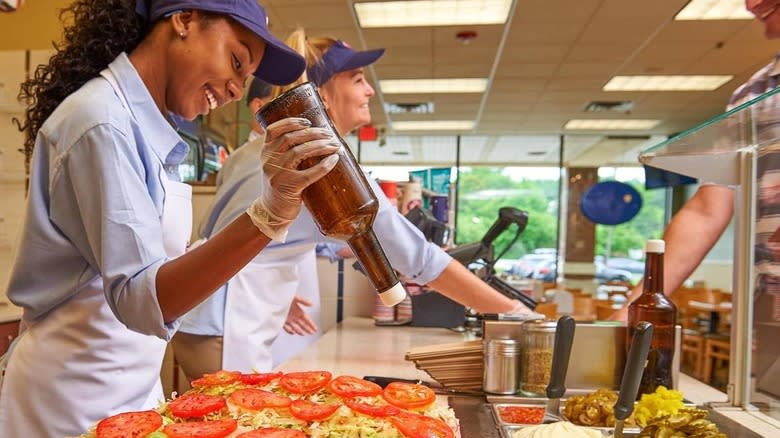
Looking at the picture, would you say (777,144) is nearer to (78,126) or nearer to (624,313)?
(624,313)

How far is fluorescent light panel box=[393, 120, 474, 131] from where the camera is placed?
951 cm

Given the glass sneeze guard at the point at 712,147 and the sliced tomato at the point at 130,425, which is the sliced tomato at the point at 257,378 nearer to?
the sliced tomato at the point at 130,425

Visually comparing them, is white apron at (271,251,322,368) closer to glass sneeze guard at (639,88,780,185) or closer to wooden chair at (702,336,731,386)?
glass sneeze guard at (639,88,780,185)

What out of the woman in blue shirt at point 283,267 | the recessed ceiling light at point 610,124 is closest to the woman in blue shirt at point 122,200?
the woman in blue shirt at point 283,267

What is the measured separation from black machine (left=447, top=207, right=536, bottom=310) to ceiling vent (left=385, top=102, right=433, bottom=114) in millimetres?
6321

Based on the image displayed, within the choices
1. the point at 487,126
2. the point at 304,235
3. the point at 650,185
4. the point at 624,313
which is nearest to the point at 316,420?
the point at 304,235

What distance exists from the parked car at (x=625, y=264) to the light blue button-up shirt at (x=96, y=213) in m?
11.4

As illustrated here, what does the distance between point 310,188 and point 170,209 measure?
21.7 inches

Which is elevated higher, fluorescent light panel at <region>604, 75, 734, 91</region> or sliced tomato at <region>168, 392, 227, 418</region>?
fluorescent light panel at <region>604, 75, 734, 91</region>

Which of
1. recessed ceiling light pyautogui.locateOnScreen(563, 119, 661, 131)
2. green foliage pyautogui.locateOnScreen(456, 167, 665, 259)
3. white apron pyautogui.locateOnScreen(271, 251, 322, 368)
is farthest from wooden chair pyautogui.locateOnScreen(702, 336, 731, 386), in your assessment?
green foliage pyautogui.locateOnScreen(456, 167, 665, 259)

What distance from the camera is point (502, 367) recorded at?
51.4 inches

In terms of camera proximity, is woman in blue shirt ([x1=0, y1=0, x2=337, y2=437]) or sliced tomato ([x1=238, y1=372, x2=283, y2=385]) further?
sliced tomato ([x1=238, y1=372, x2=283, y2=385])

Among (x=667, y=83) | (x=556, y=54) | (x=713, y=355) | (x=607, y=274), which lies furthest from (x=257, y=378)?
(x=607, y=274)

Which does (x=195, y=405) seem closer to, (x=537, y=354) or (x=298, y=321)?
(x=537, y=354)
